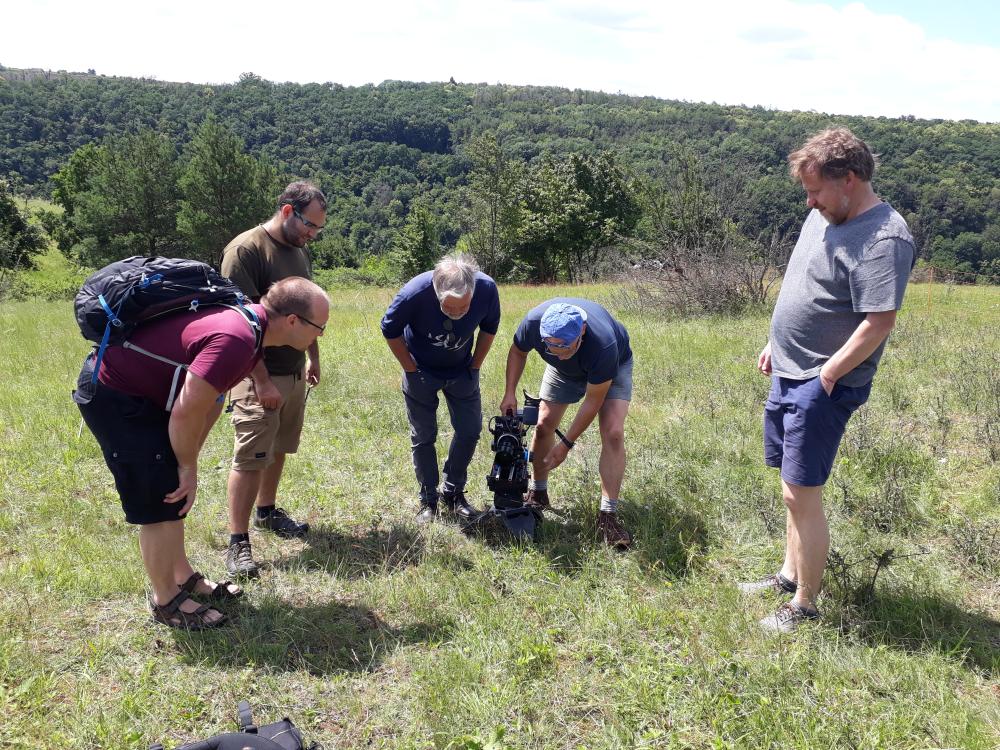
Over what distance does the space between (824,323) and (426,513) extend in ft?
8.36

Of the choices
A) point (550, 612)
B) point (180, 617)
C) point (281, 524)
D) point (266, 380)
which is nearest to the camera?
point (180, 617)

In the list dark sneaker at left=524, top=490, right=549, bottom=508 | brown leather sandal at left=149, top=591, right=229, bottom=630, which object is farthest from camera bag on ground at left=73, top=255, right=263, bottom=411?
dark sneaker at left=524, top=490, right=549, bottom=508

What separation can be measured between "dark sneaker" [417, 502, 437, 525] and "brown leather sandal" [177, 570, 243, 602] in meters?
1.17

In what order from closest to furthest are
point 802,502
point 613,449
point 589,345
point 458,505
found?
1. point 802,502
2. point 589,345
3. point 613,449
4. point 458,505

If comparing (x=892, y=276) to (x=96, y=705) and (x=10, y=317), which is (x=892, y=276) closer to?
(x=96, y=705)

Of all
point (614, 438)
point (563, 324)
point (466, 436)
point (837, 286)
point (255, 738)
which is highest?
point (837, 286)

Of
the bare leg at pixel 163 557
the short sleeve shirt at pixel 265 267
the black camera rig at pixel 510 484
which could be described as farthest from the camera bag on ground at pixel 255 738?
the short sleeve shirt at pixel 265 267

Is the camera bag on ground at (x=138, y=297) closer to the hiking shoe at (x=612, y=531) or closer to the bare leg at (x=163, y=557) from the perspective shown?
the bare leg at (x=163, y=557)

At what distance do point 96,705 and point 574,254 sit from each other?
37.3 meters

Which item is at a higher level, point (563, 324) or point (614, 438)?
point (563, 324)

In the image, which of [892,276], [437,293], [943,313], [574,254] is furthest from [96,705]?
[574,254]

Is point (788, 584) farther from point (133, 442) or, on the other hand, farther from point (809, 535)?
point (133, 442)

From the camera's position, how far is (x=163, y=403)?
8.74 feet

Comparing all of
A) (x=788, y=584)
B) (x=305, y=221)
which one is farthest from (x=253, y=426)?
(x=788, y=584)
